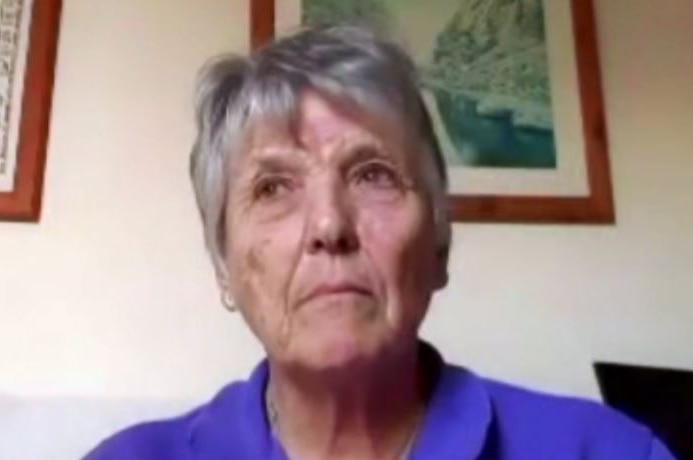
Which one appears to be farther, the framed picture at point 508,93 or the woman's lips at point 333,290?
the framed picture at point 508,93

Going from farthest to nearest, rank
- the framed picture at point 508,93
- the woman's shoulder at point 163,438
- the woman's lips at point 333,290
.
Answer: the framed picture at point 508,93 → the woman's shoulder at point 163,438 → the woman's lips at point 333,290

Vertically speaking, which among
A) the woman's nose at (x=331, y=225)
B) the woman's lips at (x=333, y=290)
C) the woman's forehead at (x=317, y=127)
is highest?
the woman's forehead at (x=317, y=127)

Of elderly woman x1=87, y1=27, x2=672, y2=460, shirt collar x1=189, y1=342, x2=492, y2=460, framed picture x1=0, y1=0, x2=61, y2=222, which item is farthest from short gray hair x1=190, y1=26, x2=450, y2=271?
framed picture x1=0, y1=0, x2=61, y2=222

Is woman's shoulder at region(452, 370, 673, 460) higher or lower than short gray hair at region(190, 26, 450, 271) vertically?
lower

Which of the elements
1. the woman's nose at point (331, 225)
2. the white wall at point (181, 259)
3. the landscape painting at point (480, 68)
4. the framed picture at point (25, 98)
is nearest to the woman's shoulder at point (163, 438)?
the woman's nose at point (331, 225)

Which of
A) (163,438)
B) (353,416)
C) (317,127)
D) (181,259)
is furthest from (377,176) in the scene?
(181,259)

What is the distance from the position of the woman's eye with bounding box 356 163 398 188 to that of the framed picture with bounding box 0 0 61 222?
0.64m

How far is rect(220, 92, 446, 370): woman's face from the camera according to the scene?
0.92 metres

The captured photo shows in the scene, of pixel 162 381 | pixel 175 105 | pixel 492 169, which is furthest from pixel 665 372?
pixel 175 105

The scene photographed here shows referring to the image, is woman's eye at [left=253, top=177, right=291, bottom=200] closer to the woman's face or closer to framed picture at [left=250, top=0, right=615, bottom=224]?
the woman's face

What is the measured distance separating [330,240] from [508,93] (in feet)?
2.60

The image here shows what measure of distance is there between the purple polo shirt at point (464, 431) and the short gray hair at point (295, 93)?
0.50 ft

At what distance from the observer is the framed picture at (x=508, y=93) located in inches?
61.9

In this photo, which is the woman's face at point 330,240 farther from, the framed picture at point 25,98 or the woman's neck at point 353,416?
the framed picture at point 25,98
